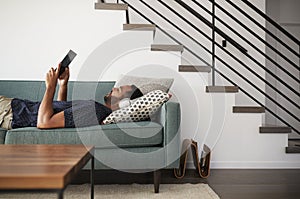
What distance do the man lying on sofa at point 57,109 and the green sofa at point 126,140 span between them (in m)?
0.07

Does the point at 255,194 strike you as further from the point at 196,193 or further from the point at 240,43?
the point at 240,43

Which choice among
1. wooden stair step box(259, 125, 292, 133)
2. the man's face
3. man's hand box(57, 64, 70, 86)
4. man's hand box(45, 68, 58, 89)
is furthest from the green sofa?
wooden stair step box(259, 125, 292, 133)

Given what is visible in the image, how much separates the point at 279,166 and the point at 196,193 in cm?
136

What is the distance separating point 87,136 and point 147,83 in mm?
943

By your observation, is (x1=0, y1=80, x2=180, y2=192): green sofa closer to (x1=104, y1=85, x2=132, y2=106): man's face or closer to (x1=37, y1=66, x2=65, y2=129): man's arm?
(x1=37, y1=66, x2=65, y2=129): man's arm

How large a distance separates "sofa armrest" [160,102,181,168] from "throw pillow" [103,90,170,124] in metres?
0.08

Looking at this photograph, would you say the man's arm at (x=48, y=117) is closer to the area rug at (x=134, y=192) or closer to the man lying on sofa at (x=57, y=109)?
the man lying on sofa at (x=57, y=109)

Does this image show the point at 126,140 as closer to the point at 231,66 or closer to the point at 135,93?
the point at 135,93

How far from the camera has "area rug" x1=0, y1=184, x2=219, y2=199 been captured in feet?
9.01

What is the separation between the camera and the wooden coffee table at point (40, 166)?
129cm

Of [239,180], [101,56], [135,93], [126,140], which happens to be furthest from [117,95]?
[239,180]

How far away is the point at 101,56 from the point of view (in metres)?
4.02

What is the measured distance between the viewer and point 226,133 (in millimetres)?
3973

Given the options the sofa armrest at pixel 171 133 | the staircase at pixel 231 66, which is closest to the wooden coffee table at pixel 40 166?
the sofa armrest at pixel 171 133
